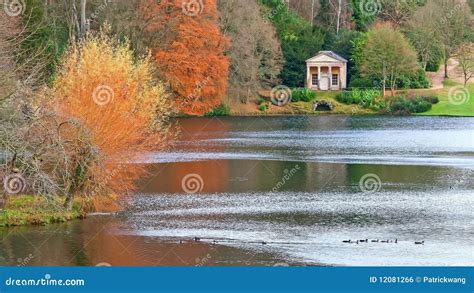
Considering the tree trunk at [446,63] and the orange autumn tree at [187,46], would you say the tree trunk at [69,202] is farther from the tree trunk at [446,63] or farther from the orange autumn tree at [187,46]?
the tree trunk at [446,63]

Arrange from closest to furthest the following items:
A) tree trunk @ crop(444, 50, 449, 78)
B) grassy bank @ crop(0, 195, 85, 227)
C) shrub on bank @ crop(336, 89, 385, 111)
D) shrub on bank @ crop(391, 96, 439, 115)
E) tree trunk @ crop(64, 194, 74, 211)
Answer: grassy bank @ crop(0, 195, 85, 227) < tree trunk @ crop(64, 194, 74, 211) < shrub on bank @ crop(391, 96, 439, 115) < shrub on bank @ crop(336, 89, 385, 111) < tree trunk @ crop(444, 50, 449, 78)

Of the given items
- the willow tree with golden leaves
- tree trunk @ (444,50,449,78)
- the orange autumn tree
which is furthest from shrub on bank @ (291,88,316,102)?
the willow tree with golden leaves

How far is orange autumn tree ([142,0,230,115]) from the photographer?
8112 cm

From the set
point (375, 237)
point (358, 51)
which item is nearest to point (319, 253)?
point (375, 237)

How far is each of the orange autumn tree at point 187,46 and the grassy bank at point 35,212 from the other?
1874 inches

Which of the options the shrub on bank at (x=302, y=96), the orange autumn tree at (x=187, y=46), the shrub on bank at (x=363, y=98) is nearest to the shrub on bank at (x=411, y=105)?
the shrub on bank at (x=363, y=98)

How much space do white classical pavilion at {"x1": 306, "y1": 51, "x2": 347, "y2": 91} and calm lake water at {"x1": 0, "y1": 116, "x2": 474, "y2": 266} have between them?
40.6 meters

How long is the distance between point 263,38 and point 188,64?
468 inches

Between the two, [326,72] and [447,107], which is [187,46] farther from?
[447,107]

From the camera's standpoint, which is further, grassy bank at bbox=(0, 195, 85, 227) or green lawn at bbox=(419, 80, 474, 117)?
green lawn at bbox=(419, 80, 474, 117)

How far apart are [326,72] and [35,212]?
7065cm

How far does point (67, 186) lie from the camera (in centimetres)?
3284

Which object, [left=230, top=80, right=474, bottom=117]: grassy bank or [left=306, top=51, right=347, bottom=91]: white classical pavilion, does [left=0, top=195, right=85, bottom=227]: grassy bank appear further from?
[left=306, top=51, right=347, bottom=91]: white classical pavilion

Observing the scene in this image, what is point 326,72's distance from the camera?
100188 millimetres
